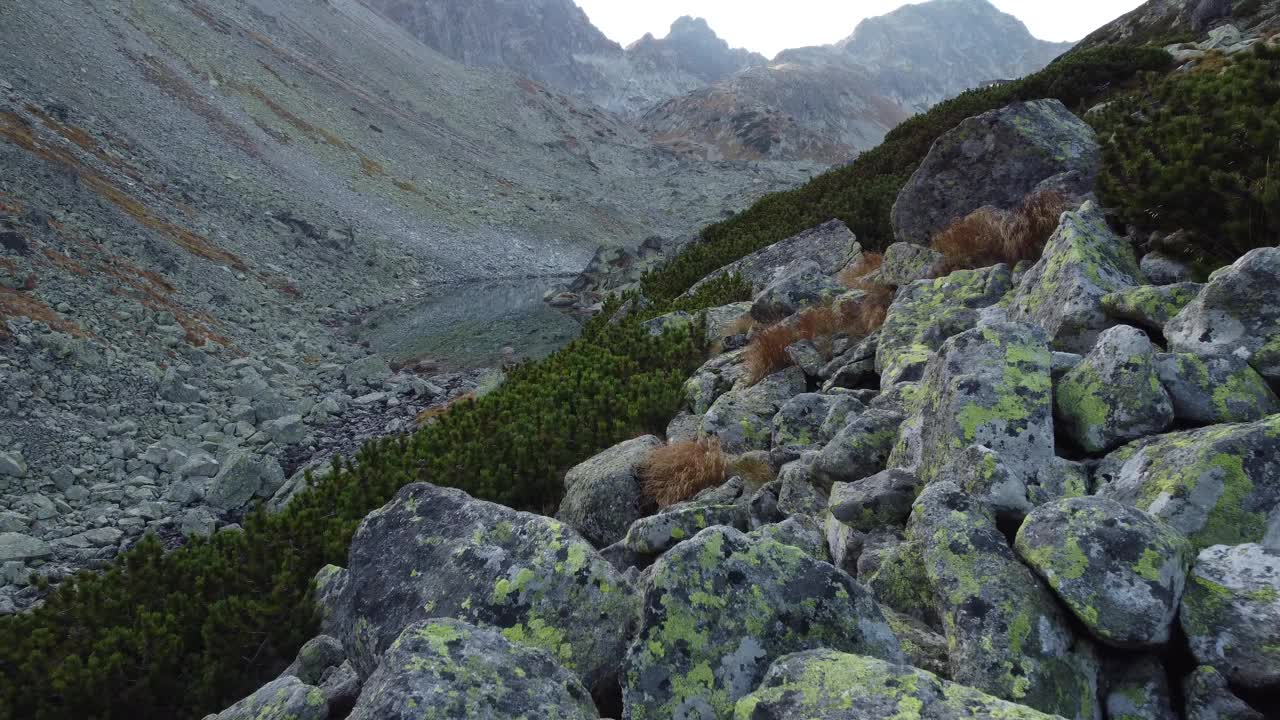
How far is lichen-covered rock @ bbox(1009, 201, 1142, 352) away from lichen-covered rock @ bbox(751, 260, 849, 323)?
4780 mm

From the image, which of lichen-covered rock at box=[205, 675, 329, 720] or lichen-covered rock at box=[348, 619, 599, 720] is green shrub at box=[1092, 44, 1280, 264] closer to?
lichen-covered rock at box=[348, 619, 599, 720]

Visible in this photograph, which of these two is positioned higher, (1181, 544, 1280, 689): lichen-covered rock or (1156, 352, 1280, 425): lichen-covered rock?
(1156, 352, 1280, 425): lichen-covered rock

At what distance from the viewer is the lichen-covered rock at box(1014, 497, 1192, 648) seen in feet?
9.98

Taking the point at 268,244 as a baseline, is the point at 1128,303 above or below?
above

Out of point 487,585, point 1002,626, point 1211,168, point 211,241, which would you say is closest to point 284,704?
point 487,585

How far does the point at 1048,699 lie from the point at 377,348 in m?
27.7

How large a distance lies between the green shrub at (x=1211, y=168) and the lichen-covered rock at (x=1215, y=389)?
2.94 meters

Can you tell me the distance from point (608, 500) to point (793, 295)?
636 cm

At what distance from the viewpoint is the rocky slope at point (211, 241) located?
1522 centimetres

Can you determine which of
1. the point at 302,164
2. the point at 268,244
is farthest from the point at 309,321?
the point at 302,164

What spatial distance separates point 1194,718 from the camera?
2826 millimetres

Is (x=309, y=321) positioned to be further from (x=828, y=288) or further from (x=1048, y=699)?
(x=1048, y=699)

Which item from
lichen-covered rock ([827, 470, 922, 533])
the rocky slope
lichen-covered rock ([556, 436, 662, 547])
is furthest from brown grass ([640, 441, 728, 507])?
the rocky slope

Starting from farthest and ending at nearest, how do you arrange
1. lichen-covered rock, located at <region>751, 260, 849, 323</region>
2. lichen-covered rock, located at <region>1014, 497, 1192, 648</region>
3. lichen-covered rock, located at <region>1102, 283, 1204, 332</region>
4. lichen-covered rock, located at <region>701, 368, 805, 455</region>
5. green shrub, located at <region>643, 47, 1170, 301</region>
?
green shrub, located at <region>643, 47, 1170, 301</region> → lichen-covered rock, located at <region>751, 260, 849, 323</region> → lichen-covered rock, located at <region>701, 368, 805, 455</region> → lichen-covered rock, located at <region>1102, 283, 1204, 332</region> → lichen-covered rock, located at <region>1014, 497, 1192, 648</region>
